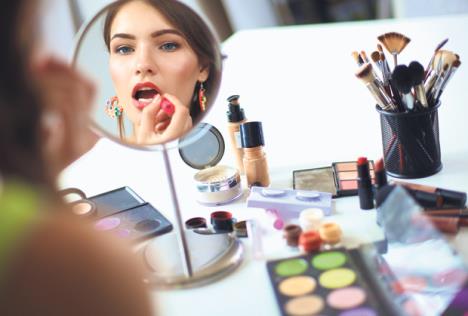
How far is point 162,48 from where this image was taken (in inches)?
31.3

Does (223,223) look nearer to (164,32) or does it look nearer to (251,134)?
(251,134)

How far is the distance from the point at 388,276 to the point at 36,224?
15.6 inches

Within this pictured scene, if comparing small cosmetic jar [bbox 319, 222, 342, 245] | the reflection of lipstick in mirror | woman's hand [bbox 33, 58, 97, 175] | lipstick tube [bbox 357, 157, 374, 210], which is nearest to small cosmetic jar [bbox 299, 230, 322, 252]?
small cosmetic jar [bbox 319, 222, 342, 245]

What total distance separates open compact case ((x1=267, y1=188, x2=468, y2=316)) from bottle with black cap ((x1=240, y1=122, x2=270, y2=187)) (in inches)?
8.4

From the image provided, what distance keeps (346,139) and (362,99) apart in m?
0.15

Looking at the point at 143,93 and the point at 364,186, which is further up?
the point at 143,93

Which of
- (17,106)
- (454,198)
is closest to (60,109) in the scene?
(17,106)

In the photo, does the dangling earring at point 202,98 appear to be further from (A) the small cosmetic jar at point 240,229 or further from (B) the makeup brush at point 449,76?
(B) the makeup brush at point 449,76

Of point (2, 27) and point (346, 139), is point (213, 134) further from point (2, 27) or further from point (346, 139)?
point (2, 27)

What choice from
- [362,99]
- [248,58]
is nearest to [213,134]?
[362,99]

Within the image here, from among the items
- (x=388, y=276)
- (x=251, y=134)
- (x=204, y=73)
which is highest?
(x=204, y=73)

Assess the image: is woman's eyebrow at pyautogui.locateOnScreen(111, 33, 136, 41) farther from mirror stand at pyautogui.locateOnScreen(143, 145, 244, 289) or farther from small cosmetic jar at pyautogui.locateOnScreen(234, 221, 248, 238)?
small cosmetic jar at pyautogui.locateOnScreen(234, 221, 248, 238)

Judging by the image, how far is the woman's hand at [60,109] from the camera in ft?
1.37

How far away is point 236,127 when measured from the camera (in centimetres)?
96
